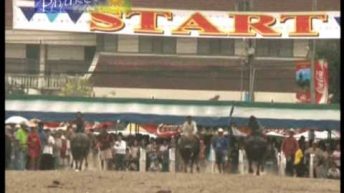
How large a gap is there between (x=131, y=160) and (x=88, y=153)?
179 cm

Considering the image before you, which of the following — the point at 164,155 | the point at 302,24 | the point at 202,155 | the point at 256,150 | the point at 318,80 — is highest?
the point at 302,24

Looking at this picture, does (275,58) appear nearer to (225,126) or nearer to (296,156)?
(225,126)

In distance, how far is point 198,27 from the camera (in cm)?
3150

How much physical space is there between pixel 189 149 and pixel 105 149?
2.59 metres

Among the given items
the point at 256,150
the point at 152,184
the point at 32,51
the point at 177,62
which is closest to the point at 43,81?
the point at 32,51

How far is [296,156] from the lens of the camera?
68.7 ft

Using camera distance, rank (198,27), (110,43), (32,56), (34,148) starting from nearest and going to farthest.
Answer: (34,148) < (198,27) < (110,43) < (32,56)

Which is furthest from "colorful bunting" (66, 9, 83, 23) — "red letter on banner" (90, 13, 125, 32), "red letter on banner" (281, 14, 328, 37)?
"red letter on banner" (281, 14, 328, 37)

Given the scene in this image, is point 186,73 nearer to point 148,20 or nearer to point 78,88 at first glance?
point 78,88

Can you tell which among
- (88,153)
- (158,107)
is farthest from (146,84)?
(88,153)

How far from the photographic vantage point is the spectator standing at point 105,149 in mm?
21797

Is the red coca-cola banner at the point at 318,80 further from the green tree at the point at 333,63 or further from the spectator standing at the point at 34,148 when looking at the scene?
the spectator standing at the point at 34,148

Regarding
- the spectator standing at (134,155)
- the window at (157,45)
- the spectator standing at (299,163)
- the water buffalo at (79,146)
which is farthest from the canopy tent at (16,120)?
the window at (157,45)

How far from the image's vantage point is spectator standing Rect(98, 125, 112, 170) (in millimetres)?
21797
